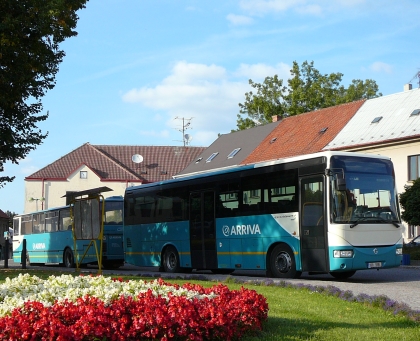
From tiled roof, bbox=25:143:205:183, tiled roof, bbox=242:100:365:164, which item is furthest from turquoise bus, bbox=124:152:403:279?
tiled roof, bbox=25:143:205:183

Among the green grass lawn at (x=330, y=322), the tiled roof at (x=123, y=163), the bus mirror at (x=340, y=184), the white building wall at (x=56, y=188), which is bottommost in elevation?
the green grass lawn at (x=330, y=322)

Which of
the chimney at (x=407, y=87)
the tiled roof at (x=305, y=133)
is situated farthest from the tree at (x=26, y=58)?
the chimney at (x=407, y=87)

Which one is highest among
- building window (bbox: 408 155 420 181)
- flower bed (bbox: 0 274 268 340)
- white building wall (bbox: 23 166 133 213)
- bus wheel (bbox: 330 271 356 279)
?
white building wall (bbox: 23 166 133 213)

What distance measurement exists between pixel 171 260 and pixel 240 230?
4384 mm

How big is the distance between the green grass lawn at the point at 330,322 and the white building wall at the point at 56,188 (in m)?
70.7

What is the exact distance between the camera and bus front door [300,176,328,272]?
18.1 metres

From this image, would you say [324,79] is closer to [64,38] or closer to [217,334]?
[64,38]

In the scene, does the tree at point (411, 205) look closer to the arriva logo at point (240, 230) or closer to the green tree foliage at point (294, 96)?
the arriva logo at point (240, 230)

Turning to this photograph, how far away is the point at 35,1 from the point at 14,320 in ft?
49.8

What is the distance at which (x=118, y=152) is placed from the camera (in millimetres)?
88062


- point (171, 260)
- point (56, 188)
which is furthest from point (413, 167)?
point (56, 188)

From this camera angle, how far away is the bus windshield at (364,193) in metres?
17.9

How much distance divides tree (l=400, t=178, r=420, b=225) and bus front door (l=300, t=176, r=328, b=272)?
16.5 m

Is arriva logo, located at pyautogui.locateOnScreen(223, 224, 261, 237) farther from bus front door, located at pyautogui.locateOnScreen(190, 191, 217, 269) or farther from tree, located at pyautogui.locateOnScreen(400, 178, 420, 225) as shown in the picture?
tree, located at pyautogui.locateOnScreen(400, 178, 420, 225)
